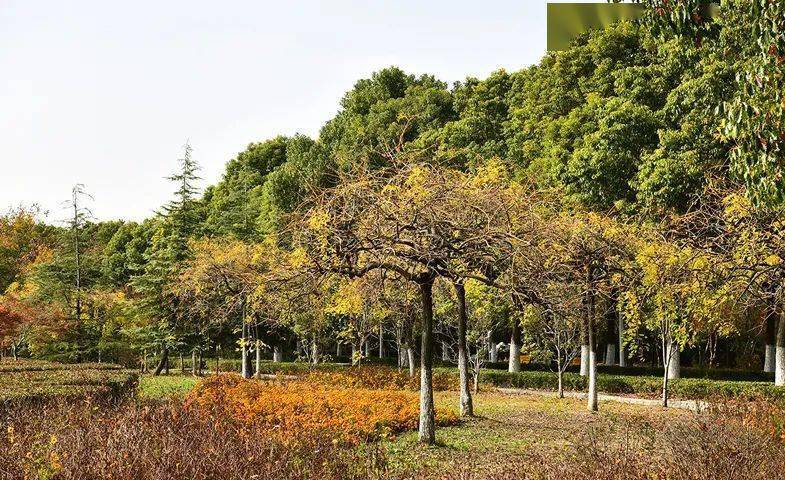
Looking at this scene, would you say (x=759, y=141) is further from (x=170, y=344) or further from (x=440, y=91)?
(x=440, y=91)

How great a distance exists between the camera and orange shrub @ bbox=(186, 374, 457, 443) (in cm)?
1221

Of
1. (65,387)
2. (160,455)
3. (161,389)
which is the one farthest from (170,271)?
(160,455)

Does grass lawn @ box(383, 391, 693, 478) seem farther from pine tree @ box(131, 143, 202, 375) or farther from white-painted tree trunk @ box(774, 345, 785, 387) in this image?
pine tree @ box(131, 143, 202, 375)

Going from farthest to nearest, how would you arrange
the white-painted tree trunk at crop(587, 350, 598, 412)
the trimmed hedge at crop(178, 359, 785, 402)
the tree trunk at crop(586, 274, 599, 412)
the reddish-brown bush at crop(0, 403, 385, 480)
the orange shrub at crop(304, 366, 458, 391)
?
1. the orange shrub at crop(304, 366, 458, 391)
2. the trimmed hedge at crop(178, 359, 785, 402)
3. the white-painted tree trunk at crop(587, 350, 598, 412)
4. the tree trunk at crop(586, 274, 599, 412)
5. the reddish-brown bush at crop(0, 403, 385, 480)

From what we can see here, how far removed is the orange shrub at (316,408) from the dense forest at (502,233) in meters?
1.47

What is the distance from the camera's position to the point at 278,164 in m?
58.9

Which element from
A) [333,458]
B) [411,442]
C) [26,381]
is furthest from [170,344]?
[333,458]

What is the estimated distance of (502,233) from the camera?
11641 mm

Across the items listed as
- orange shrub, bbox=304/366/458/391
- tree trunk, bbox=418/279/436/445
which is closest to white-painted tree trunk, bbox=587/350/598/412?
tree trunk, bbox=418/279/436/445

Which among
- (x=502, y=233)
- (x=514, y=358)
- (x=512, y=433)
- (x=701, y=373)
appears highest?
(x=502, y=233)

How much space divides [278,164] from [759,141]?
177 ft

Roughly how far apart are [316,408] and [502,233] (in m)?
5.13

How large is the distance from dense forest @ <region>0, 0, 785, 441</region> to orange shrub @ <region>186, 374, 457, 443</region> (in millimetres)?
1466

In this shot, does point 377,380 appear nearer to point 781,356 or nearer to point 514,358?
point 514,358
